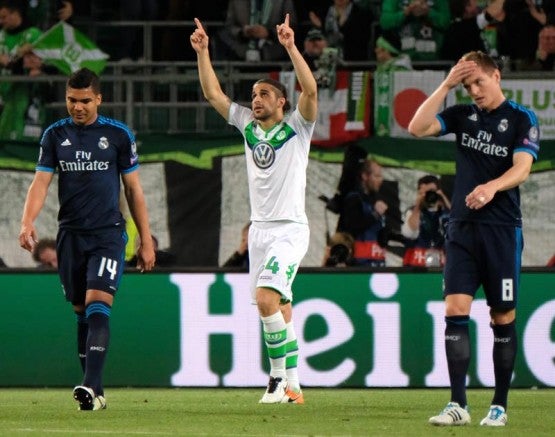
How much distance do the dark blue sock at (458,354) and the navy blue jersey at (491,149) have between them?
0.61 m

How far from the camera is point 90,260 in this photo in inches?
395

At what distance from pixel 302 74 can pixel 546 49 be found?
21.3ft

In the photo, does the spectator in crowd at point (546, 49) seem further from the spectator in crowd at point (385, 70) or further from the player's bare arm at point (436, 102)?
the player's bare arm at point (436, 102)

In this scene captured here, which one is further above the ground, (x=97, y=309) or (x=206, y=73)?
(x=206, y=73)

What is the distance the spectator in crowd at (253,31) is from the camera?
674 inches

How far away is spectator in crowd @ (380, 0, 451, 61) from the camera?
651 inches

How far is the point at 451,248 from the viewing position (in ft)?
29.8

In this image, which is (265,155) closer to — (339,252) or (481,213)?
(481,213)

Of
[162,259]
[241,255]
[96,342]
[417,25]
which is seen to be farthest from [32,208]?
[417,25]

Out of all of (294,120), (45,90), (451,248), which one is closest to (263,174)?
(294,120)

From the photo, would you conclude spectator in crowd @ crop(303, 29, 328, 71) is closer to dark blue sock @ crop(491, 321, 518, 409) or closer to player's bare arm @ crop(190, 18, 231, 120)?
player's bare arm @ crop(190, 18, 231, 120)

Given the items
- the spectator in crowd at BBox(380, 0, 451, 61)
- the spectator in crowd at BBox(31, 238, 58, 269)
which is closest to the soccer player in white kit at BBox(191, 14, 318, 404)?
the spectator in crowd at BBox(31, 238, 58, 269)

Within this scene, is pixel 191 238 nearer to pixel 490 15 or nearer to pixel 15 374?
pixel 15 374

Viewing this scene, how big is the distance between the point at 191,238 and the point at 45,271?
1.41 meters
